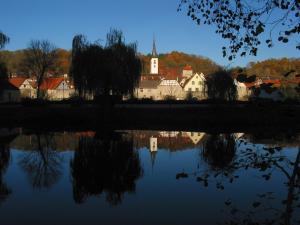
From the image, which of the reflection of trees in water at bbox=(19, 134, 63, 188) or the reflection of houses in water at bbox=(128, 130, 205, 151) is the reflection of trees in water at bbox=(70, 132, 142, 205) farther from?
the reflection of houses in water at bbox=(128, 130, 205, 151)

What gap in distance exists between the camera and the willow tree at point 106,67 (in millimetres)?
36750

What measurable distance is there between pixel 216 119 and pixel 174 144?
1417cm

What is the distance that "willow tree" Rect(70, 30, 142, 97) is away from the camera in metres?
36.8

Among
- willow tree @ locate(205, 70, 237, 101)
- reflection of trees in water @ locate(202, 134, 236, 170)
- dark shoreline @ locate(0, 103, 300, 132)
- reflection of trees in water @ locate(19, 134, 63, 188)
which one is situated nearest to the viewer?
reflection of trees in water @ locate(19, 134, 63, 188)

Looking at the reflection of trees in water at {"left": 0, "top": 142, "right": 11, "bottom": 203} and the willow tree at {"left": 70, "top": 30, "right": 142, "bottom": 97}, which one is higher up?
the willow tree at {"left": 70, "top": 30, "right": 142, "bottom": 97}

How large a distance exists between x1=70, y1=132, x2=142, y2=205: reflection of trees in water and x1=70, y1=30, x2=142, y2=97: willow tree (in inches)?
525

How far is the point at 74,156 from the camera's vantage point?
1898 cm

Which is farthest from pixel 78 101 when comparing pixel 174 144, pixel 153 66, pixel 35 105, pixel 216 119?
pixel 153 66

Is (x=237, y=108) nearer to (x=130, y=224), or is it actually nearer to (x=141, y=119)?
(x=141, y=119)

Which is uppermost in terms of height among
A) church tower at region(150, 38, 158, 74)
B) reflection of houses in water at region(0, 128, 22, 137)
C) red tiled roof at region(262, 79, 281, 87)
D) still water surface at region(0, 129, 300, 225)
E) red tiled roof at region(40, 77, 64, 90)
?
church tower at region(150, 38, 158, 74)

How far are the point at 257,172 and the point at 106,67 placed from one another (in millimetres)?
23259

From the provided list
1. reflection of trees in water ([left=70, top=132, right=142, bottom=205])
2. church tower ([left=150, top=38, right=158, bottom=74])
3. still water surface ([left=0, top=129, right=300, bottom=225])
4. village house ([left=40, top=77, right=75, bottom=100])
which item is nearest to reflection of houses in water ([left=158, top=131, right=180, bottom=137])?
still water surface ([left=0, top=129, right=300, bottom=225])

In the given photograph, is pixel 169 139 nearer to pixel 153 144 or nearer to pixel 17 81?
pixel 153 144

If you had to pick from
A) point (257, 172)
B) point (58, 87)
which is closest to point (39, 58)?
point (58, 87)
